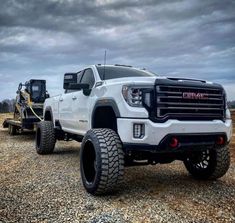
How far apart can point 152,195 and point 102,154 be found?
110 centimetres

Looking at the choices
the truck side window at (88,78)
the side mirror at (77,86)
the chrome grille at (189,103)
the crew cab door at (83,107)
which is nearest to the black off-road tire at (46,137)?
the crew cab door at (83,107)

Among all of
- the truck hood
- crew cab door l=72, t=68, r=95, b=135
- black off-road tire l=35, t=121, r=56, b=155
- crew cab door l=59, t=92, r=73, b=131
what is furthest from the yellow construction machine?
the truck hood

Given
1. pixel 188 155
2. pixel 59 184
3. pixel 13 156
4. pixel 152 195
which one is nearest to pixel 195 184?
pixel 188 155

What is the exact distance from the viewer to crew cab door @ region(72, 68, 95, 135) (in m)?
7.11

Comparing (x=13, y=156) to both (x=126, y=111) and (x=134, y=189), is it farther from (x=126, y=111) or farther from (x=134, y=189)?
(x=126, y=111)

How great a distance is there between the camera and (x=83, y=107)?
7375mm

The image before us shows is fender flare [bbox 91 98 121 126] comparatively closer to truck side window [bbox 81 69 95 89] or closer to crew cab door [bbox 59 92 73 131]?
truck side window [bbox 81 69 95 89]

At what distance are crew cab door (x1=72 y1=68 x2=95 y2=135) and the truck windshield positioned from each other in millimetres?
239

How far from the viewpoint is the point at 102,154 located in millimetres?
5449

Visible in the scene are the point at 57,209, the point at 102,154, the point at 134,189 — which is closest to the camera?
the point at 57,209

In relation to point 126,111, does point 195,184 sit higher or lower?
lower

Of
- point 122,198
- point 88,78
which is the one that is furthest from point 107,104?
point 88,78

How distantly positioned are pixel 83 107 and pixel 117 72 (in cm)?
102

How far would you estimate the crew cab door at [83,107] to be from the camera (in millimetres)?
7114
